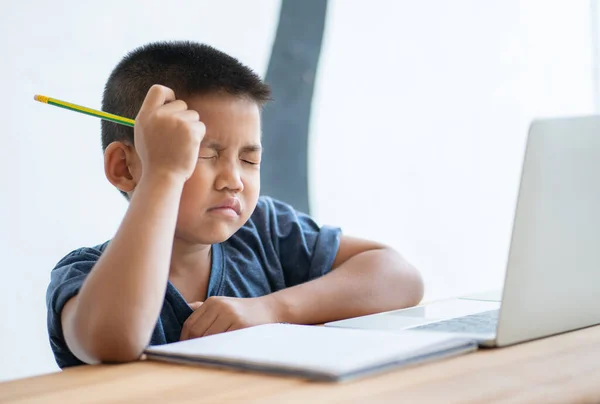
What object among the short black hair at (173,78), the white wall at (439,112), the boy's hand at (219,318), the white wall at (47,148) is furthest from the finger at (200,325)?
the white wall at (439,112)

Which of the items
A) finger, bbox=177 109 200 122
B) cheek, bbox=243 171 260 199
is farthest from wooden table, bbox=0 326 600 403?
cheek, bbox=243 171 260 199

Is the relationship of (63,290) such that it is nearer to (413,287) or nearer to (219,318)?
(219,318)

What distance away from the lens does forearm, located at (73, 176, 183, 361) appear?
0.69 m

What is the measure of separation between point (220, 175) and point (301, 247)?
0.27 m

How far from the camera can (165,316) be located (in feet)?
3.18

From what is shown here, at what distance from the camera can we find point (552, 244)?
2.21 feet

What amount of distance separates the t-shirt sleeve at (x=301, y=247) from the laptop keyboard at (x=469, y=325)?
365mm

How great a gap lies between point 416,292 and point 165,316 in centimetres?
36

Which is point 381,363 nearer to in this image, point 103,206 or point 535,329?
point 535,329

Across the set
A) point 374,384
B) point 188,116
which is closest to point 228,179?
point 188,116

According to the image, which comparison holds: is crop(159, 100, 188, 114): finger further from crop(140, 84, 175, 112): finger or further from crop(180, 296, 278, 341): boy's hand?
crop(180, 296, 278, 341): boy's hand

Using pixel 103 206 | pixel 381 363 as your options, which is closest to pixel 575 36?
pixel 103 206

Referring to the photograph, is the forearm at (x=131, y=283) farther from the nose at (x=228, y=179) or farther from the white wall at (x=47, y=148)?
the white wall at (x=47, y=148)

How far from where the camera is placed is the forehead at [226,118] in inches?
38.7
